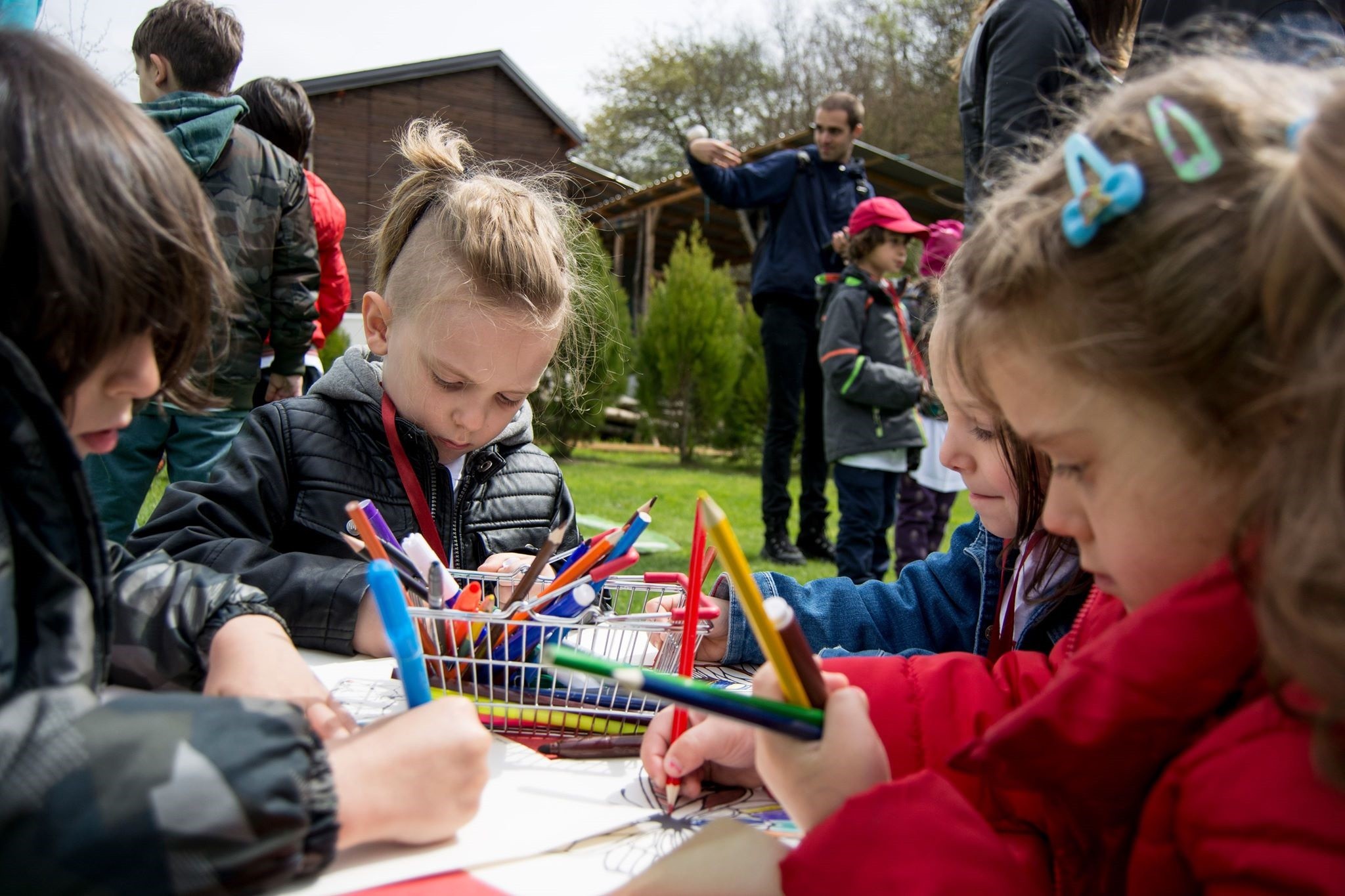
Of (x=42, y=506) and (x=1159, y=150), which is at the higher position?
(x=1159, y=150)

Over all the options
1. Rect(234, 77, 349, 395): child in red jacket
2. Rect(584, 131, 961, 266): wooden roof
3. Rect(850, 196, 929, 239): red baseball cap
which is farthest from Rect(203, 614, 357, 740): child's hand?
Rect(584, 131, 961, 266): wooden roof

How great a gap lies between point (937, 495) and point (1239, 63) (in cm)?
364

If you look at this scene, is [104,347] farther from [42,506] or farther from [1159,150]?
[1159,150]

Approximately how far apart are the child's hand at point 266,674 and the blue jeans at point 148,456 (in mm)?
1729

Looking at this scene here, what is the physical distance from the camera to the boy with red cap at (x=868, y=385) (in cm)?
350

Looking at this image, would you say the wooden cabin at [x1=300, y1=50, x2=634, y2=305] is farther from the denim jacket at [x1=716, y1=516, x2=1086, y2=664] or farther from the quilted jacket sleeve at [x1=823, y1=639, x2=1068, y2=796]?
the quilted jacket sleeve at [x1=823, y1=639, x2=1068, y2=796]

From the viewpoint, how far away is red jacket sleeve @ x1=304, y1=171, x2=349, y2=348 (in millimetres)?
3162

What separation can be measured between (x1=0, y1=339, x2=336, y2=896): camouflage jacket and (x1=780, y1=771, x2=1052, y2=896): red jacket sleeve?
1.00 ft

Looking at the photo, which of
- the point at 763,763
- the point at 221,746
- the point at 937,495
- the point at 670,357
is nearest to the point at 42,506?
the point at 221,746

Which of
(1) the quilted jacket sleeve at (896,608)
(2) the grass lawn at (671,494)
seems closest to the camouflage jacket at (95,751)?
(1) the quilted jacket sleeve at (896,608)

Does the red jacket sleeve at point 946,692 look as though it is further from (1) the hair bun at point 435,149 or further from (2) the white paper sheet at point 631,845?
(1) the hair bun at point 435,149

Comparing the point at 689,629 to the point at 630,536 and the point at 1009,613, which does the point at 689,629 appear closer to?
the point at 630,536

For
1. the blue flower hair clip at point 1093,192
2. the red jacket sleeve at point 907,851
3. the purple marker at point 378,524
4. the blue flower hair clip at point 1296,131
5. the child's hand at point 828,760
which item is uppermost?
the blue flower hair clip at point 1296,131

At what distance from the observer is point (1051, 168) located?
669mm
